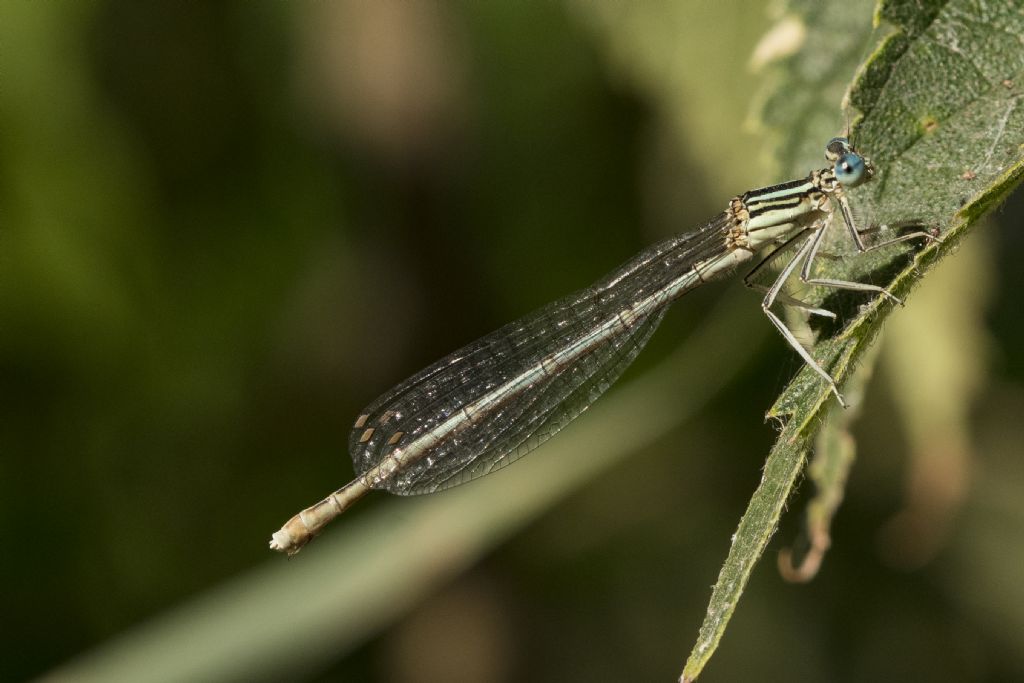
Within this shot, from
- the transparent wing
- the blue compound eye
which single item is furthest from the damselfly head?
the transparent wing

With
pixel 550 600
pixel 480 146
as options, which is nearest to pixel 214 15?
pixel 480 146

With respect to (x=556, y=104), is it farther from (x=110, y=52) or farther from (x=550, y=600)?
(x=550, y=600)

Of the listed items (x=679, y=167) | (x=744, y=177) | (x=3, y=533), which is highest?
(x=3, y=533)

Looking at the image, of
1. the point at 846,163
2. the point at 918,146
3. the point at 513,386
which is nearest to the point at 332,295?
the point at 513,386

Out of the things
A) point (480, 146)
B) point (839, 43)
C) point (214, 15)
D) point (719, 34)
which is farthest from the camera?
point (480, 146)


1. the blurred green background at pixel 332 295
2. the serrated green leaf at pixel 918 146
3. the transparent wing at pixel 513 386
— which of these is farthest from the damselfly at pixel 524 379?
the serrated green leaf at pixel 918 146

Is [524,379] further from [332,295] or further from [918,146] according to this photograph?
[918,146]
